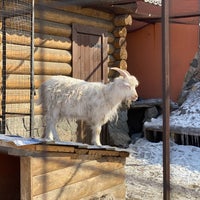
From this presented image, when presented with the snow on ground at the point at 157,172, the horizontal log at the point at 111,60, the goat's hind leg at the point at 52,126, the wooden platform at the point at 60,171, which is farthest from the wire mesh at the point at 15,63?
the horizontal log at the point at 111,60

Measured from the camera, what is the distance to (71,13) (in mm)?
7691

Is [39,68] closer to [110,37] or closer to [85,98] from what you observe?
[85,98]

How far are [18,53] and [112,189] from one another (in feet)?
9.42

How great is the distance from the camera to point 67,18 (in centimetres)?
759

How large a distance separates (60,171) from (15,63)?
2.95 meters

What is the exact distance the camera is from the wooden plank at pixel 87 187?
3939 mm

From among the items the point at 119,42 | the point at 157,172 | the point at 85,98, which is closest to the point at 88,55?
the point at 119,42

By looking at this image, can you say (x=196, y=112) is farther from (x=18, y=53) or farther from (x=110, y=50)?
(x=18, y=53)

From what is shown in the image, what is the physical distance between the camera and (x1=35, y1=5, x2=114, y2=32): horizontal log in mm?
6965

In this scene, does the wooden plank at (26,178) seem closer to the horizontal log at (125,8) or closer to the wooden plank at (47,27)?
the wooden plank at (47,27)

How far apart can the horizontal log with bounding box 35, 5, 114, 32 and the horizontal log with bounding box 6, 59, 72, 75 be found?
777 mm

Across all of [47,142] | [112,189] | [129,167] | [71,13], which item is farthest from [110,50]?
[47,142]

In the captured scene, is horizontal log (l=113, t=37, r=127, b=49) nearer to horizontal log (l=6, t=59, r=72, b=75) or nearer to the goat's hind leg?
horizontal log (l=6, t=59, r=72, b=75)

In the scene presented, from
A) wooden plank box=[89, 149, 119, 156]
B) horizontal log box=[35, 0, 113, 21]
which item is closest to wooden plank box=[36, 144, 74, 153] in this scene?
wooden plank box=[89, 149, 119, 156]
